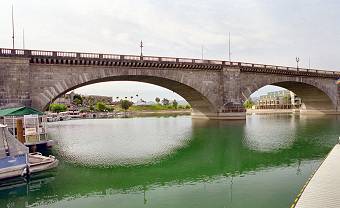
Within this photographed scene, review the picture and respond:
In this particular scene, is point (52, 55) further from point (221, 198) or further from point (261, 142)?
point (221, 198)

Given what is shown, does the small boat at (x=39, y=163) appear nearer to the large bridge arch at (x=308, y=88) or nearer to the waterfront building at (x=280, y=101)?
the large bridge arch at (x=308, y=88)

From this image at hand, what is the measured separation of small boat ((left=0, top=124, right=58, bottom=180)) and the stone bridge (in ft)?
69.3

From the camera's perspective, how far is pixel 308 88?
8112 centimetres

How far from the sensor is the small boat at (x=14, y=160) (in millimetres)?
18453

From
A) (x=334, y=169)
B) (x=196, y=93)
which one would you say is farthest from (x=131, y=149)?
(x=196, y=93)

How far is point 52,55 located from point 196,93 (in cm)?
2885

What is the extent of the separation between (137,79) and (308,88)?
4966 cm

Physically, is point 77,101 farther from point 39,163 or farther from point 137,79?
point 39,163

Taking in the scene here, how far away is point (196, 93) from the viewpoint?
199 ft


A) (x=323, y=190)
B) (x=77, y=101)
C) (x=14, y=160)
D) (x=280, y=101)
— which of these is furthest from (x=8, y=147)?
(x=77, y=101)

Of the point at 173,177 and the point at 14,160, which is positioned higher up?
the point at 14,160

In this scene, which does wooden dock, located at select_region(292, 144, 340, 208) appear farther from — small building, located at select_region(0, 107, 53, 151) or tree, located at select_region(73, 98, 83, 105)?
tree, located at select_region(73, 98, 83, 105)

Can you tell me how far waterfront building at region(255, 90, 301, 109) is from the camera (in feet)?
455

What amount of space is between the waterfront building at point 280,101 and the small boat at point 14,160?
13019 cm
